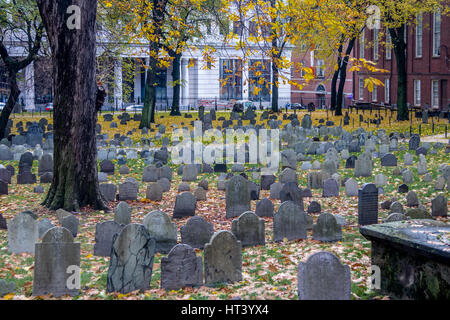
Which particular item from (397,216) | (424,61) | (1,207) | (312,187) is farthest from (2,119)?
(424,61)

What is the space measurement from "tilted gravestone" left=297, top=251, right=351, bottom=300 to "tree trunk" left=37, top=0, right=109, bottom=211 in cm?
672

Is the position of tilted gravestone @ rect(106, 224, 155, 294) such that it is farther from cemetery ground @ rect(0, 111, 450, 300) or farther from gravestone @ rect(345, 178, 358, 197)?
gravestone @ rect(345, 178, 358, 197)

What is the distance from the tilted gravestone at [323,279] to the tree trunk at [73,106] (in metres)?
6.72

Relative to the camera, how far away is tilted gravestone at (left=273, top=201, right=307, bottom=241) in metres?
10.0

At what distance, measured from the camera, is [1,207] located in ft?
44.4

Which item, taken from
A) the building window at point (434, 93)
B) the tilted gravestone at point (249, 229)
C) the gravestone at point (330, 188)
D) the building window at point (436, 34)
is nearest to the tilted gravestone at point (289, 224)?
the tilted gravestone at point (249, 229)

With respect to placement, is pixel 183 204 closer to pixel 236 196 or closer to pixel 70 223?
pixel 236 196

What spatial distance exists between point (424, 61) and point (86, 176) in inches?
1246

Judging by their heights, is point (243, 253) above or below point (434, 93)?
below

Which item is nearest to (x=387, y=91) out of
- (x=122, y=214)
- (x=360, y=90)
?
(x=360, y=90)

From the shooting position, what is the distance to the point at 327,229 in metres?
9.87

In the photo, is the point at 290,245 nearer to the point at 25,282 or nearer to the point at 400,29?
the point at 25,282

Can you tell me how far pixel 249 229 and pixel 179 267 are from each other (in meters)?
2.28

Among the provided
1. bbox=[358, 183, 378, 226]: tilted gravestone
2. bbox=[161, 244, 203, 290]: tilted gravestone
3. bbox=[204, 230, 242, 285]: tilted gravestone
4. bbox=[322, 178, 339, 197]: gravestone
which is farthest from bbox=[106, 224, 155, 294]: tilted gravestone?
bbox=[322, 178, 339, 197]: gravestone
